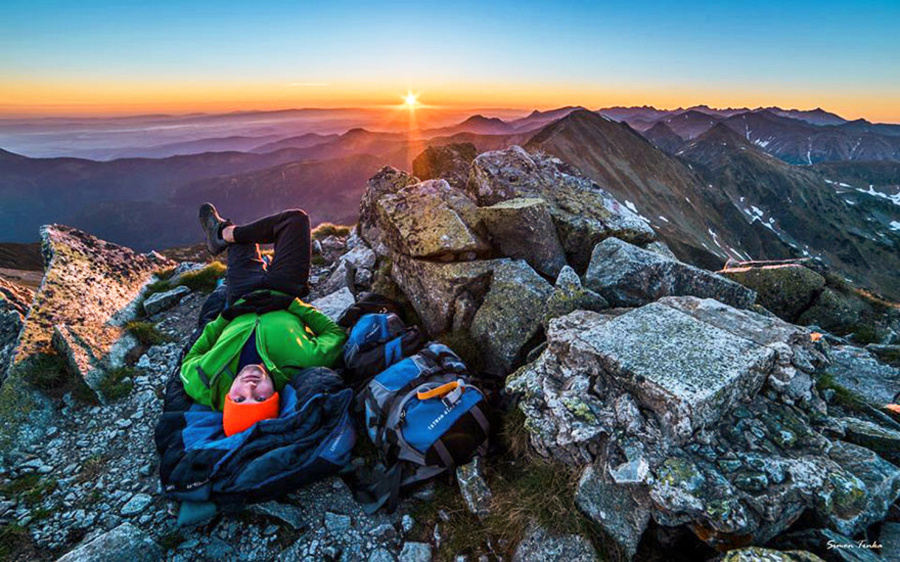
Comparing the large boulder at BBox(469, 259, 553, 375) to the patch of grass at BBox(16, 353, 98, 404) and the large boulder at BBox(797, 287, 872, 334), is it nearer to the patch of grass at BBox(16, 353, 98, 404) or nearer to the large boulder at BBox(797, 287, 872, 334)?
the patch of grass at BBox(16, 353, 98, 404)

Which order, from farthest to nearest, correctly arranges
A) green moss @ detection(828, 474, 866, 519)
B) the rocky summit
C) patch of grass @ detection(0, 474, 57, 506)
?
patch of grass @ detection(0, 474, 57, 506) < the rocky summit < green moss @ detection(828, 474, 866, 519)

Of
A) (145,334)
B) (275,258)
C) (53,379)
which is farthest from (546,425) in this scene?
(145,334)

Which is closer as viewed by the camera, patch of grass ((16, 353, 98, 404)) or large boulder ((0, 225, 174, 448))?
large boulder ((0, 225, 174, 448))

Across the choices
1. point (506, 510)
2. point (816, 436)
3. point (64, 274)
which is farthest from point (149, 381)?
point (816, 436)

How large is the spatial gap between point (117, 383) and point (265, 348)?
12.4 ft

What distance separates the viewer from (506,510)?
18.2 feet

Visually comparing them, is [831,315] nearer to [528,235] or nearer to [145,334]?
[528,235]

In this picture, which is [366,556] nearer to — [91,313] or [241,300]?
[241,300]

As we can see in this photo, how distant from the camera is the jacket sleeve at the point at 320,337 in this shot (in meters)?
8.27

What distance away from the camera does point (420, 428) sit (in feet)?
20.9

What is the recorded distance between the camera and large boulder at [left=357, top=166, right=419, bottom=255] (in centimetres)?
1409

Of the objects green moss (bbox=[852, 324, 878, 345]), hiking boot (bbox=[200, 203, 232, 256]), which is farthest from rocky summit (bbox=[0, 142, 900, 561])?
hiking boot (bbox=[200, 203, 232, 256])

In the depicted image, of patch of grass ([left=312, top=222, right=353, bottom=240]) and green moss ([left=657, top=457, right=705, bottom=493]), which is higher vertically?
patch of grass ([left=312, top=222, right=353, bottom=240])

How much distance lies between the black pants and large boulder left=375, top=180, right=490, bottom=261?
2.37 meters
